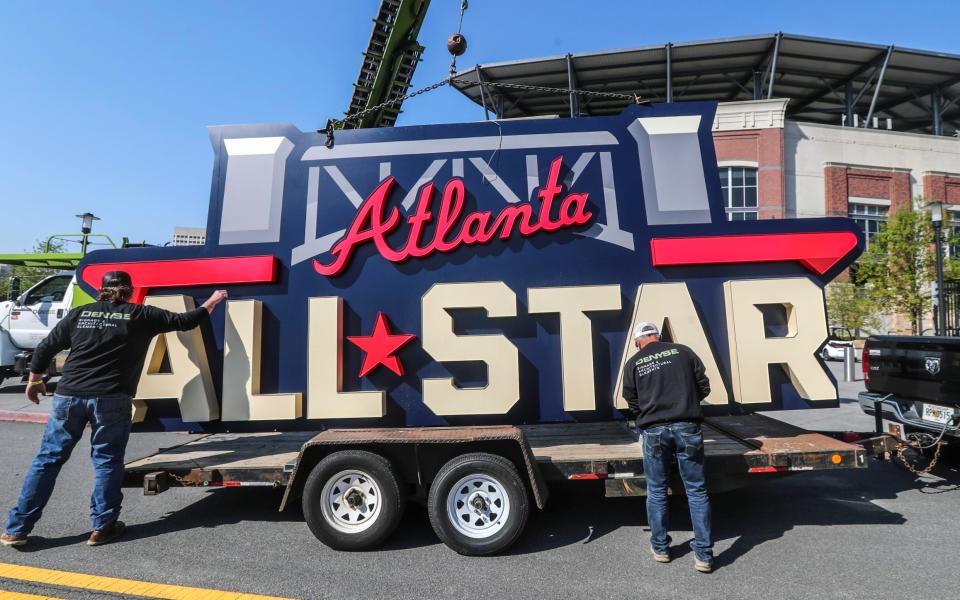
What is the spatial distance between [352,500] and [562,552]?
1694 millimetres

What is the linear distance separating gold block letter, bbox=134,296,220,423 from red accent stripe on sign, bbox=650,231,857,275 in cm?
432

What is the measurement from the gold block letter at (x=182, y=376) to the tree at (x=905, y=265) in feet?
85.7

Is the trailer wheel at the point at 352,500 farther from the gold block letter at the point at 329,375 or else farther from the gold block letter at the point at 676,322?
the gold block letter at the point at 676,322

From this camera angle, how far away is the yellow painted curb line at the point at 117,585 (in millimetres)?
3361

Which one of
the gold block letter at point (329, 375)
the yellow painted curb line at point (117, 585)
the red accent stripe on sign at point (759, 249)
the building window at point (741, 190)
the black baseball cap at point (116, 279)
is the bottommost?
the yellow painted curb line at point (117, 585)

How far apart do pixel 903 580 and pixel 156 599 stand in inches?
191

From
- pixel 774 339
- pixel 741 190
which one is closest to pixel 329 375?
pixel 774 339

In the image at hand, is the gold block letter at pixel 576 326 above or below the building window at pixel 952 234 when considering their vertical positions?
below

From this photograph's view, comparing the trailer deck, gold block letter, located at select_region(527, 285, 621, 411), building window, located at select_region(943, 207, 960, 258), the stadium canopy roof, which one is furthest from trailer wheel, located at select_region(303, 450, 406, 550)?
building window, located at select_region(943, 207, 960, 258)

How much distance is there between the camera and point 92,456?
4.20 metres

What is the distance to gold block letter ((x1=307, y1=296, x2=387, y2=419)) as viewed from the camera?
484 centimetres

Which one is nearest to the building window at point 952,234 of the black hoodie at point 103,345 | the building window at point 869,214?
the building window at point 869,214

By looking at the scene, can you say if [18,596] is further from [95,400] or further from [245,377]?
[245,377]

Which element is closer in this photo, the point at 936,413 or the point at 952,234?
the point at 936,413
